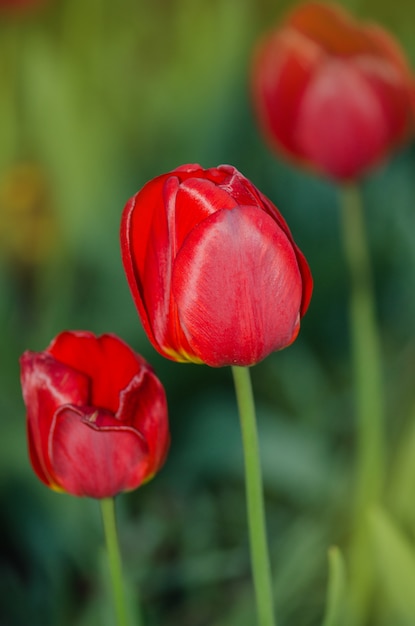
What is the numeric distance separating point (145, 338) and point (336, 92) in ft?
1.31

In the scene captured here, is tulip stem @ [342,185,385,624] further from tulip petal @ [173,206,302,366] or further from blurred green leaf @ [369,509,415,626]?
tulip petal @ [173,206,302,366]

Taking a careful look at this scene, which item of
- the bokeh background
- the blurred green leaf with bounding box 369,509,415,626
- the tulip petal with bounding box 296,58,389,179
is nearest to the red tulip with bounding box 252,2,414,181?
the tulip petal with bounding box 296,58,389,179

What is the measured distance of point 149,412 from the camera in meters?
0.56

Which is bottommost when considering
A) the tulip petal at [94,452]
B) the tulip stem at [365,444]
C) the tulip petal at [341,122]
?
the tulip stem at [365,444]

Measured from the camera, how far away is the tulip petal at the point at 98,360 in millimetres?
587

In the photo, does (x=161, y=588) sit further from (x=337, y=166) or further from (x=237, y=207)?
(x=237, y=207)

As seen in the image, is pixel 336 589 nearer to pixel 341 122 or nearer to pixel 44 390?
pixel 44 390

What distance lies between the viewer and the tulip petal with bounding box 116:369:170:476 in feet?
1.81

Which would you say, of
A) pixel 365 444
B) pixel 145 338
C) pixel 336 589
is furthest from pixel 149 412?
pixel 145 338

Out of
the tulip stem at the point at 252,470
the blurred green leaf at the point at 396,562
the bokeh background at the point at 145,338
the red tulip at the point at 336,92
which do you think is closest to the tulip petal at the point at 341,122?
the red tulip at the point at 336,92

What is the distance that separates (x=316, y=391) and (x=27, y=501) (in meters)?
0.37

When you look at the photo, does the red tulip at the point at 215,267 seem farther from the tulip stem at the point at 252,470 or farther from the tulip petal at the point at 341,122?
the tulip petal at the point at 341,122

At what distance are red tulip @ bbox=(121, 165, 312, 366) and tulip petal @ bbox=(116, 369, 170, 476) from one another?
0.02 meters

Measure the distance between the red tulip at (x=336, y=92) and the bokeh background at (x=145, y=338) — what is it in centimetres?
28
